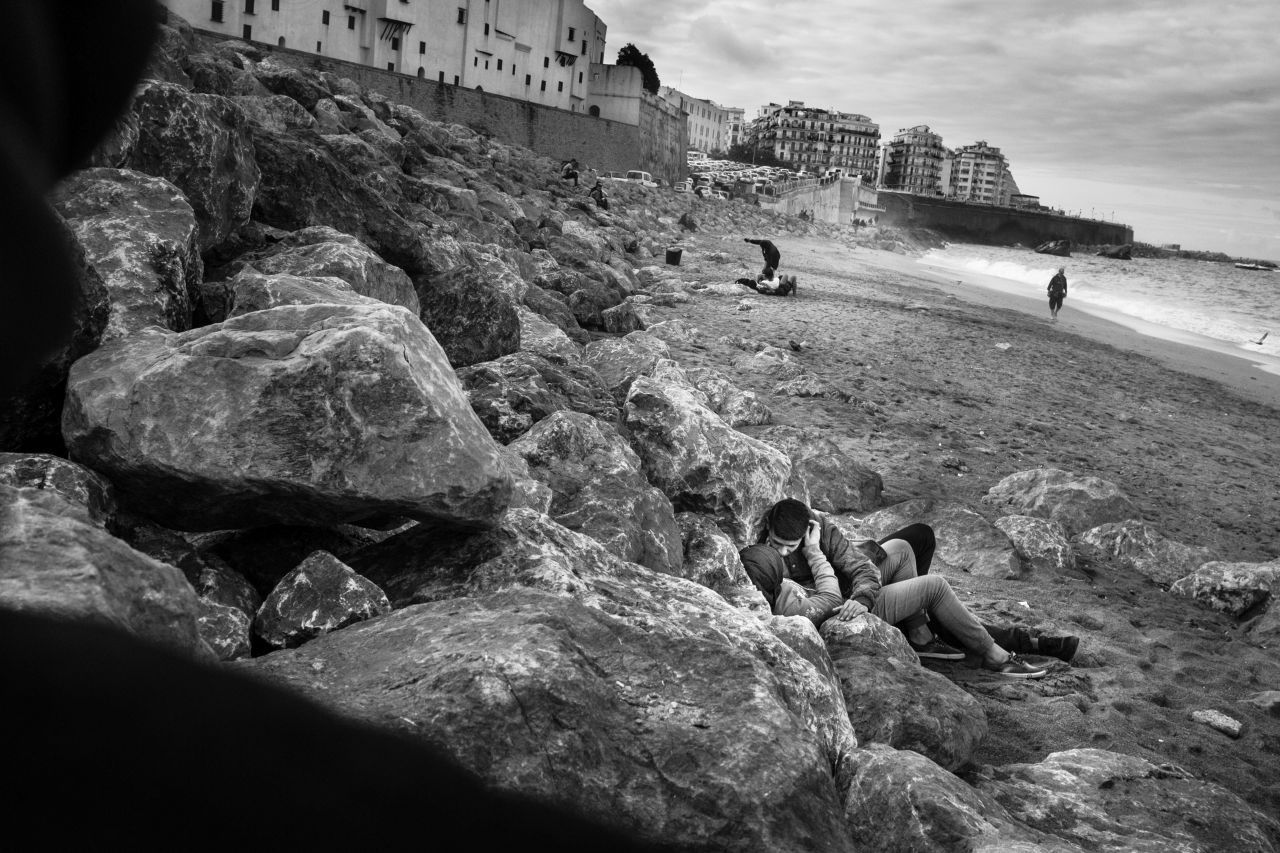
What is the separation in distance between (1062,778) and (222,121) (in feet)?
17.5

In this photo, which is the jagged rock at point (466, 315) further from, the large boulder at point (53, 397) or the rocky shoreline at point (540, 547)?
the large boulder at point (53, 397)

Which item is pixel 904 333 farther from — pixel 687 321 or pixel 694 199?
pixel 694 199

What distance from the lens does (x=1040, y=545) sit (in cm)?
707

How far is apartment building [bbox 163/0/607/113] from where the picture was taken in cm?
4194

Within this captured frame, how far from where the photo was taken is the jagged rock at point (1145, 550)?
23.2ft

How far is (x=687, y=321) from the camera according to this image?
14.1 m

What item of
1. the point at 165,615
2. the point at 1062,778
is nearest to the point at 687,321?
the point at 1062,778

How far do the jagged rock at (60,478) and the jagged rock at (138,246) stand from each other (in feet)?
2.97

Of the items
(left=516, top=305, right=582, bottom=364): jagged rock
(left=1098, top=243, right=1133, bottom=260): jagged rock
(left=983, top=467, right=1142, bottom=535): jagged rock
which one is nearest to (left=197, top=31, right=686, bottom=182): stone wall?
(left=516, top=305, right=582, bottom=364): jagged rock

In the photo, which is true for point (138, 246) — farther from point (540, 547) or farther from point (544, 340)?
point (544, 340)

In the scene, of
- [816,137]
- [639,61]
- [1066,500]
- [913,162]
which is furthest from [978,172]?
[1066,500]

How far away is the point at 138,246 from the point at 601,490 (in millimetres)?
2224

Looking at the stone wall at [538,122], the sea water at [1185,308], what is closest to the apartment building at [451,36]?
the stone wall at [538,122]

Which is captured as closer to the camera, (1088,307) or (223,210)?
(223,210)
